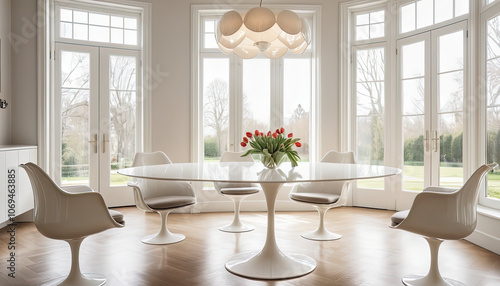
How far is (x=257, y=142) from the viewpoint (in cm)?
289

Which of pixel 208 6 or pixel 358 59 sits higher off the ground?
pixel 208 6

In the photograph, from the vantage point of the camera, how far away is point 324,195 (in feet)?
12.0

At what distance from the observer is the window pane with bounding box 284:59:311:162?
533 cm

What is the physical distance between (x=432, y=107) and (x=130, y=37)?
4239 mm

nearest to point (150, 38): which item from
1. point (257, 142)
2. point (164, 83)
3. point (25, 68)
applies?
point (164, 83)

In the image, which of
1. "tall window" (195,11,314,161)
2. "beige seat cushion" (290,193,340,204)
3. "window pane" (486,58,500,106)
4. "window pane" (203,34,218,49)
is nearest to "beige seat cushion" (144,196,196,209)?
"beige seat cushion" (290,193,340,204)

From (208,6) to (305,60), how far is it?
5.23 feet

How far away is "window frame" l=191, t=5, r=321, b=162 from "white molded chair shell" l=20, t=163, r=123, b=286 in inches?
111

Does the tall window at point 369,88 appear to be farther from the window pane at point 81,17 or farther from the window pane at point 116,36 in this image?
the window pane at point 81,17

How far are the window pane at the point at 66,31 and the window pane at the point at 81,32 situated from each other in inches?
2.4

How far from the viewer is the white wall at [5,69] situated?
425 cm

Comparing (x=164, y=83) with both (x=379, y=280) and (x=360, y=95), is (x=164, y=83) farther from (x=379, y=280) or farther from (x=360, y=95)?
Answer: (x=379, y=280)

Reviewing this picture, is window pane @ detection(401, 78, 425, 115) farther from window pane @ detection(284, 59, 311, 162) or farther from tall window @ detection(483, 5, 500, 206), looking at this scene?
window pane @ detection(284, 59, 311, 162)

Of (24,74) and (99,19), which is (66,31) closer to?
(99,19)
